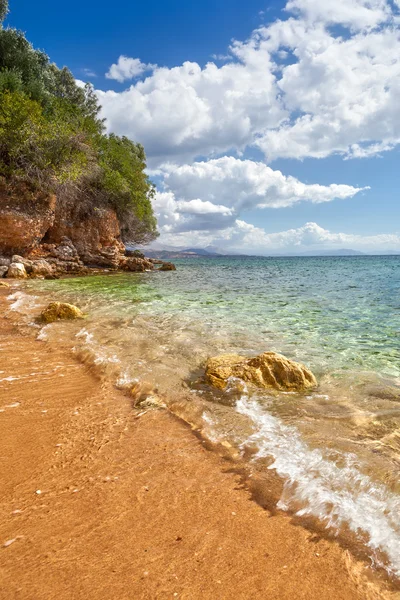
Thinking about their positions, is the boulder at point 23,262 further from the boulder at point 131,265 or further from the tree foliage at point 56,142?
the boulder at point 131,265

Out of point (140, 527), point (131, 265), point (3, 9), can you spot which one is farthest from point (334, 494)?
point (3, 9)

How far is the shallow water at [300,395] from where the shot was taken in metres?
2.82

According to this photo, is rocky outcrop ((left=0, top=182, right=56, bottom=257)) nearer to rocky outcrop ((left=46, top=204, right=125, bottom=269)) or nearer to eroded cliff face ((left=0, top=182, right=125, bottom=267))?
eroded cliff face ((left=0, top=182, right=125, bottom=267))

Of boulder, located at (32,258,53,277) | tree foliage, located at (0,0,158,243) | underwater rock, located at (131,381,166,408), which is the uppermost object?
tree foliage, located at (0,0,158,243)

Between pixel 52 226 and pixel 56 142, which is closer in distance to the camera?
pixel 56 142

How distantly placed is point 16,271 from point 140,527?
22.9 meters

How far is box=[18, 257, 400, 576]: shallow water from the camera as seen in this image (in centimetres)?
282

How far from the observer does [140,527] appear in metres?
2.43

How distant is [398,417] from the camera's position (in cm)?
425

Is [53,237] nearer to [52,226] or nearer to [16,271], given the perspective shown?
[52,226]

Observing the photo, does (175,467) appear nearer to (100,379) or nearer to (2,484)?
(2,484)

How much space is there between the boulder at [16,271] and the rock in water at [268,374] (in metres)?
20.6

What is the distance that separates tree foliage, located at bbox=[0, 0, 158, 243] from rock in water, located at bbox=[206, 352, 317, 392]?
899 inches

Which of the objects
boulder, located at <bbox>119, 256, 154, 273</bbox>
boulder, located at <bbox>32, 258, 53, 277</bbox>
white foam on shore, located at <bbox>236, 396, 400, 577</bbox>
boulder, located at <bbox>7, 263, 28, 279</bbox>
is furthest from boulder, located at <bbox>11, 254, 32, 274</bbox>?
white foam on shore, located at <bbox>236, 396, 400, 577</bbox>
